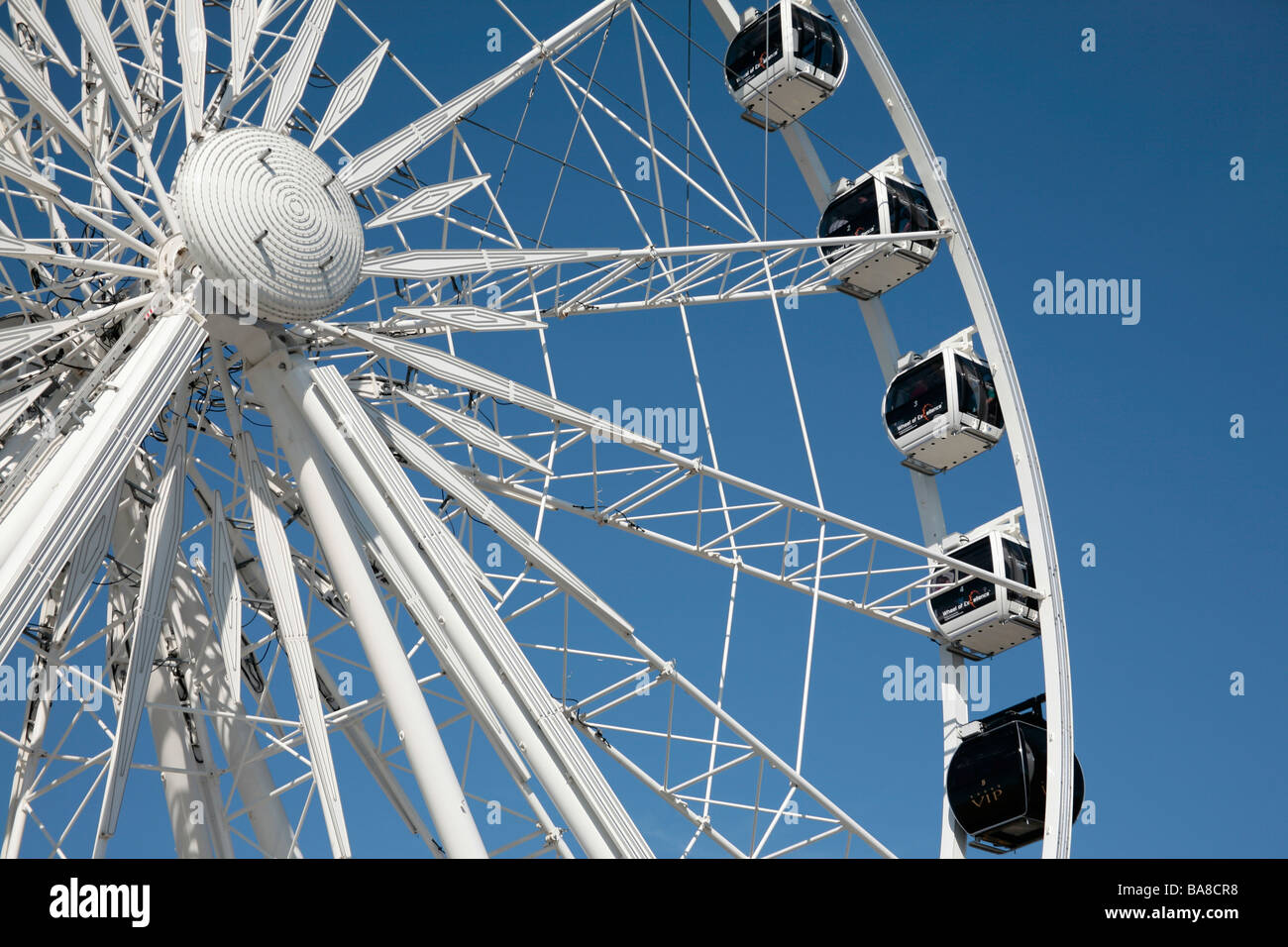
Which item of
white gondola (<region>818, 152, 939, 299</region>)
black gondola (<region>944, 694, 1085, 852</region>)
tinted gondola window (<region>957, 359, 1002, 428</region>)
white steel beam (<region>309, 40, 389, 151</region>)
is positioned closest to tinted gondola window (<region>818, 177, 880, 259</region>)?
white gondola (<region>818, 152, 939, 299</region>)

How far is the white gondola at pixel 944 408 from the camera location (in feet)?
69.5

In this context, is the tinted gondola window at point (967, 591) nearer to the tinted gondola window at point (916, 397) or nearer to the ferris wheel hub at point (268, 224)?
the tinted gondola window at point (916, 397)

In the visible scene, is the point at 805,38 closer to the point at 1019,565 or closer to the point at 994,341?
the point at 994,341

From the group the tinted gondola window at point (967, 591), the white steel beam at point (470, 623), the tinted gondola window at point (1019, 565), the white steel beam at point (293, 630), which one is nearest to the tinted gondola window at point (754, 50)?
the tinted gondola window at point (967, 591)

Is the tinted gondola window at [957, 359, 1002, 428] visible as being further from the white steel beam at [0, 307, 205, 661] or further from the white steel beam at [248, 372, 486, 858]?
the white steel beam at [0, 307, 205, 661]

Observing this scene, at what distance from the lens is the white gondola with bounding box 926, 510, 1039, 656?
2047 cm

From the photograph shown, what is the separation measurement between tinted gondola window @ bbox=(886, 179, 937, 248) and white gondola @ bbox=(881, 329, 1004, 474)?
1.72m

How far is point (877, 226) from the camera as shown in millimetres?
22219

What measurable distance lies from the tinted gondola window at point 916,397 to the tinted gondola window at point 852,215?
77.2 inches

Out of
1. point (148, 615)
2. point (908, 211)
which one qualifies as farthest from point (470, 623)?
point (908, 211)

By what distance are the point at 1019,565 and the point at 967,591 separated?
0.72 m
